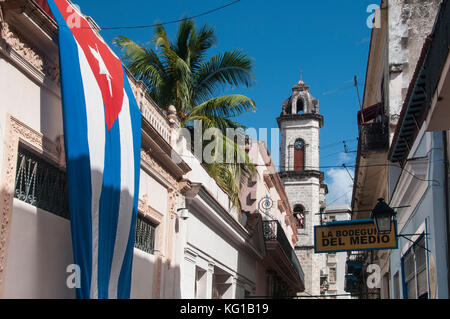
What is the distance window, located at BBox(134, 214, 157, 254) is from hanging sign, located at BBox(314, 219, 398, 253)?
12.7 feet

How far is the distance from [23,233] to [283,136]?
45861 millimetres

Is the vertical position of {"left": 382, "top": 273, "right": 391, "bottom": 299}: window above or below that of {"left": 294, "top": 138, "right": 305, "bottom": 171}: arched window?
below

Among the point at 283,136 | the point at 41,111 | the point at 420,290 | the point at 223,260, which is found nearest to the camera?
the point at 41,111

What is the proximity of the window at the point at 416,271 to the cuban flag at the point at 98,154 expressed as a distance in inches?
196

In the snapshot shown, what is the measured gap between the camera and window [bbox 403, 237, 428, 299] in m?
11.2

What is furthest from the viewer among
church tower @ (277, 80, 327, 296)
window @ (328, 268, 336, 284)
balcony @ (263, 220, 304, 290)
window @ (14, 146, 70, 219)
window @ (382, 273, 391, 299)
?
window @ (328, 268, 336, 284)

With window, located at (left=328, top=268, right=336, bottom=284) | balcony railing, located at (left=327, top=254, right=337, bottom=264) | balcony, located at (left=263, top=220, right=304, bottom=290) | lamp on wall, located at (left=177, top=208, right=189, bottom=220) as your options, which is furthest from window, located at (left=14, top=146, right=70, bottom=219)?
balcony railing, located at (left=327, top=254, right=337, bottom=264)

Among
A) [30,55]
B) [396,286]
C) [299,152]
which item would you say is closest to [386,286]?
[396,286]

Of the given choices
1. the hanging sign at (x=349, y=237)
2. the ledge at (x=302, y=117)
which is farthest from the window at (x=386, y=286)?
the ledge at (x=302, y=117)

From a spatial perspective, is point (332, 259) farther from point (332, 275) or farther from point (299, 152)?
point (299, 152)

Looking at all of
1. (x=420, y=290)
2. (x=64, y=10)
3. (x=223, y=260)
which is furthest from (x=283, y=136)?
(x=64, y=10)

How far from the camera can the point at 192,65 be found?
51.2 ft

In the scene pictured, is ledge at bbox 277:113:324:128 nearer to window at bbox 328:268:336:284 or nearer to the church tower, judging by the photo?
the church tower
